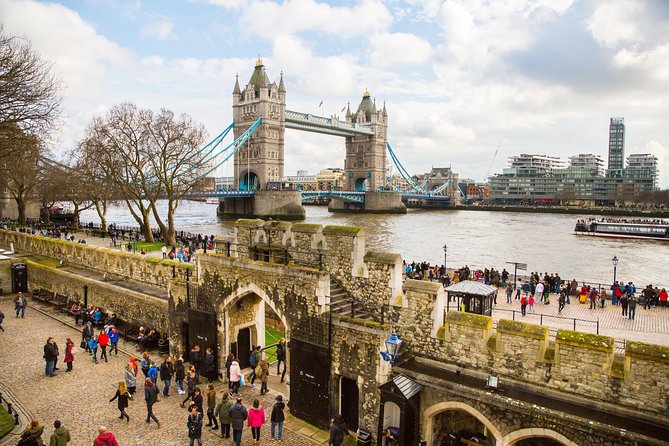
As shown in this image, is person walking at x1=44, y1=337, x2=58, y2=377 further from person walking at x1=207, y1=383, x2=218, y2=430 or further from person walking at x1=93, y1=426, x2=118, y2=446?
person walking at x1=93, y1=426, x2=118, y2=446

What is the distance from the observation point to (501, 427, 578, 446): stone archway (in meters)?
6.70

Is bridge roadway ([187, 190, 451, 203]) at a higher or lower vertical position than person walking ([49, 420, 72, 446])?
higher

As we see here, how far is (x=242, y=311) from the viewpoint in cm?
1246

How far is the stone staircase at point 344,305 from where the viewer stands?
9.62 meters

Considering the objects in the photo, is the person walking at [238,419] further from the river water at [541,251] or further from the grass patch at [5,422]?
the river water at [541,251]

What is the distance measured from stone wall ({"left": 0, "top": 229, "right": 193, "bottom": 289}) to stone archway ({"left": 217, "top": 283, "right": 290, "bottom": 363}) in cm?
320

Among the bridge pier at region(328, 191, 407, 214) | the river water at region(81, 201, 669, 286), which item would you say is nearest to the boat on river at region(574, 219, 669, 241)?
the river water at region(81, 201, 669, 286)

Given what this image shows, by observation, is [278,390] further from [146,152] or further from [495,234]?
[495,234]

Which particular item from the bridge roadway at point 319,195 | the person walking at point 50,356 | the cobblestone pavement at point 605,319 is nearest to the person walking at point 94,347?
the person walking at point 50,356

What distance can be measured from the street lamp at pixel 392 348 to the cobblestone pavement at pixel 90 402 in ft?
7.75

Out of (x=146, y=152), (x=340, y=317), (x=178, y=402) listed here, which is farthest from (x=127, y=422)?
(x=146, y=152)

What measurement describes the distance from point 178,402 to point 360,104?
422 ft

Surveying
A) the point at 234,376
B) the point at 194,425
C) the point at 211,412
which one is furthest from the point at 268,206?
the point at 194,425

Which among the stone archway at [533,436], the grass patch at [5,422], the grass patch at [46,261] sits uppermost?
the grass patch at [46,261]
